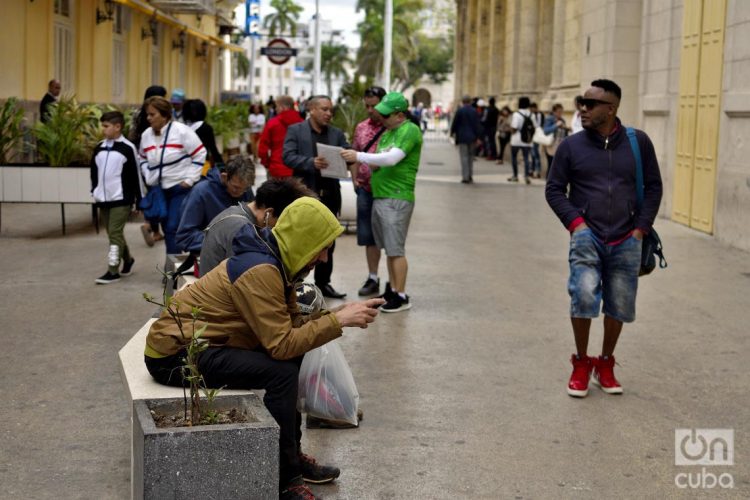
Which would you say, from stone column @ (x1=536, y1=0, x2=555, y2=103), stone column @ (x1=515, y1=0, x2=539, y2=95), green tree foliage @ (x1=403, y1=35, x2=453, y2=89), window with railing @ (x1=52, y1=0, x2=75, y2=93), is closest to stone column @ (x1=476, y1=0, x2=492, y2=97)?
stone column @ (x1=515, y1=0, x2=539, y2=95)

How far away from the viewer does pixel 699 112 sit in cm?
1507

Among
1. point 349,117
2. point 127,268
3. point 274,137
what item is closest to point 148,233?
point 127,268

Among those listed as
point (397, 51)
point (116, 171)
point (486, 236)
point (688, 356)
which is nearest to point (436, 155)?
point (486, 236)

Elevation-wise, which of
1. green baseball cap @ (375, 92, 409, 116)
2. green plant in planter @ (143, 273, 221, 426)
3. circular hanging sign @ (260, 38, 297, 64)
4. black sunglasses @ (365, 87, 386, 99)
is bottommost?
green plant in planter @ (143, 273, 221, 426)

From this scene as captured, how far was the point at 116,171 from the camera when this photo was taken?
34.7 ft

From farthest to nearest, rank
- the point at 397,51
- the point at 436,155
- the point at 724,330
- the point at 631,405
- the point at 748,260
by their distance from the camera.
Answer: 1. the point at 397,51
2. the point at 436,155
3. the point at 748,260
4. the point at 724,330
5. the point at 631,405

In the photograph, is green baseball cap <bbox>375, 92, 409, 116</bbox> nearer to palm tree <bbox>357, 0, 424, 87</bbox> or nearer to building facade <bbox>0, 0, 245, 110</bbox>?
building facade <bbox>0, 0, 245, 110</bbox>

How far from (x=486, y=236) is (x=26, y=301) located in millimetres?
6603

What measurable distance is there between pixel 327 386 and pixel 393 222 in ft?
11.8

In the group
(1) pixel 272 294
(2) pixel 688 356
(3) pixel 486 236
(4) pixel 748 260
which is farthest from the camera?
(3) pixel 486 236

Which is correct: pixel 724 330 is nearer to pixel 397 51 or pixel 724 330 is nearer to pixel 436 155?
pixel 436 155

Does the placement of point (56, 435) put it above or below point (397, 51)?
below

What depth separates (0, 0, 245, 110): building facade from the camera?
→ 18.8 m

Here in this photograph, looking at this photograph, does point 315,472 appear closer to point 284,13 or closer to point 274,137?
point 274,137
